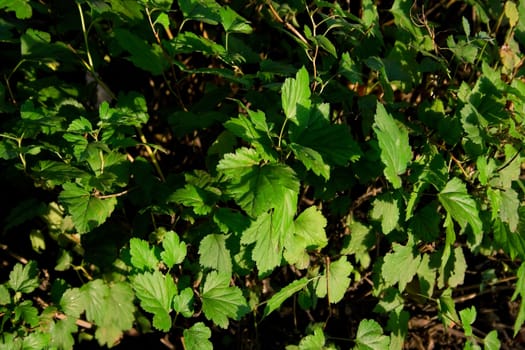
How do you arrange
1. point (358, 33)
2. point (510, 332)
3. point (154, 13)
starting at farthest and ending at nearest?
point (510, 332) < point (358, 33) < point (154, 13)

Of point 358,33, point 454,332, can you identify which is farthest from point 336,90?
point 454,332

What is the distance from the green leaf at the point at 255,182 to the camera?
1.10m

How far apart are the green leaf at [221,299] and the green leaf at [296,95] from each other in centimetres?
48

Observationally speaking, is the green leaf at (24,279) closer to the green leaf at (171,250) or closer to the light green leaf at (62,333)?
the light green leaf at (62,333)

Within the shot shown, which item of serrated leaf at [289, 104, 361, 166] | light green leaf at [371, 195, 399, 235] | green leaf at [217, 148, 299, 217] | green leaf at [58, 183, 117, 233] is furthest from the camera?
light green leaf at [371, 195, 399, 235]

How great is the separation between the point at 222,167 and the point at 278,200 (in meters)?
0.15

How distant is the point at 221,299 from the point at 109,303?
51cm

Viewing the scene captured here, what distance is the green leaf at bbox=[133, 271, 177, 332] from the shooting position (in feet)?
4.07

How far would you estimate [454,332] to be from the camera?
7.22 feet

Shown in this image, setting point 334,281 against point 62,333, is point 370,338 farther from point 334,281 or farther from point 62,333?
point 62,333

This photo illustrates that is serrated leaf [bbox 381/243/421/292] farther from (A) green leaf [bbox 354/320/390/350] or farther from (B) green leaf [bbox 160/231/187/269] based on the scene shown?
(B) green leaf [bbox 160/231/187/269]

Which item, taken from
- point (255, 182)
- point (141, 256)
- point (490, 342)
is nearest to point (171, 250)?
point (141, 256)

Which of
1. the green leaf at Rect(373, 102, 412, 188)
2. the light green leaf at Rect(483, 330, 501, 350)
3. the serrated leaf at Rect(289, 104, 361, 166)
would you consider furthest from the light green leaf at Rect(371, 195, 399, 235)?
the light green leaf at Rect(483, 330, 501, 350)

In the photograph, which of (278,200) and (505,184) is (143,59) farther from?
(505,184)
